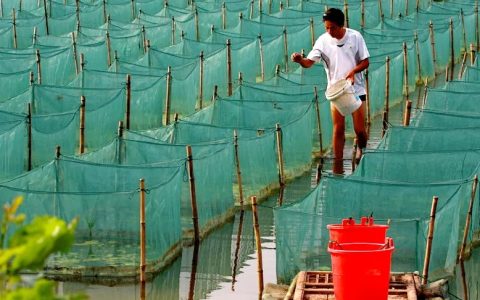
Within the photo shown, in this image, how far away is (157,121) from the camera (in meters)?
18.0

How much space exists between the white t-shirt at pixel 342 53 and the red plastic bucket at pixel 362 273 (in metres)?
4.50

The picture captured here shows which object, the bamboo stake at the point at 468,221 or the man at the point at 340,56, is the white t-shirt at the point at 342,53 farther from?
the bamboo stake at the point at 468,221

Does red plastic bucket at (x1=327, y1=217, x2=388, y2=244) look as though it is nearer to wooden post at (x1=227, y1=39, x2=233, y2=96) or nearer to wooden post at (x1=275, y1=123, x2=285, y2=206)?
wooden post at (x1=275, y1=123, x2=285, y2=206)

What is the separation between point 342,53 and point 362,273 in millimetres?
4649

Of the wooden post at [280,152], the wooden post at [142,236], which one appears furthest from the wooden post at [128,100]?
the wooden post at [142,236]

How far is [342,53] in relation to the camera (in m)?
12.8

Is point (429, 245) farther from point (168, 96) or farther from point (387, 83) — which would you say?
point (387, 83)

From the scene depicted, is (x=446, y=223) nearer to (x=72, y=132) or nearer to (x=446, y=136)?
(x=446, y=136)

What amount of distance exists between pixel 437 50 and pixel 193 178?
11267 millimetres

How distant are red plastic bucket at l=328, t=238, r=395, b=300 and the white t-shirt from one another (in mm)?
4498

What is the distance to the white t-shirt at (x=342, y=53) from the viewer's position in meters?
12.8

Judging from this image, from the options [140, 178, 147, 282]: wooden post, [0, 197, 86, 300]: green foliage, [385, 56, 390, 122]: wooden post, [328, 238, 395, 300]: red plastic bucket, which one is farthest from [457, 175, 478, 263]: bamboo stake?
[0, 197, 86, 300]: green foliage

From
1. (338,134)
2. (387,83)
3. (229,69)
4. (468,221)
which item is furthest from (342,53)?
(229,69)

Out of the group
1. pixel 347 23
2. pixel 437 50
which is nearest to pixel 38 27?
pixel 347 23
